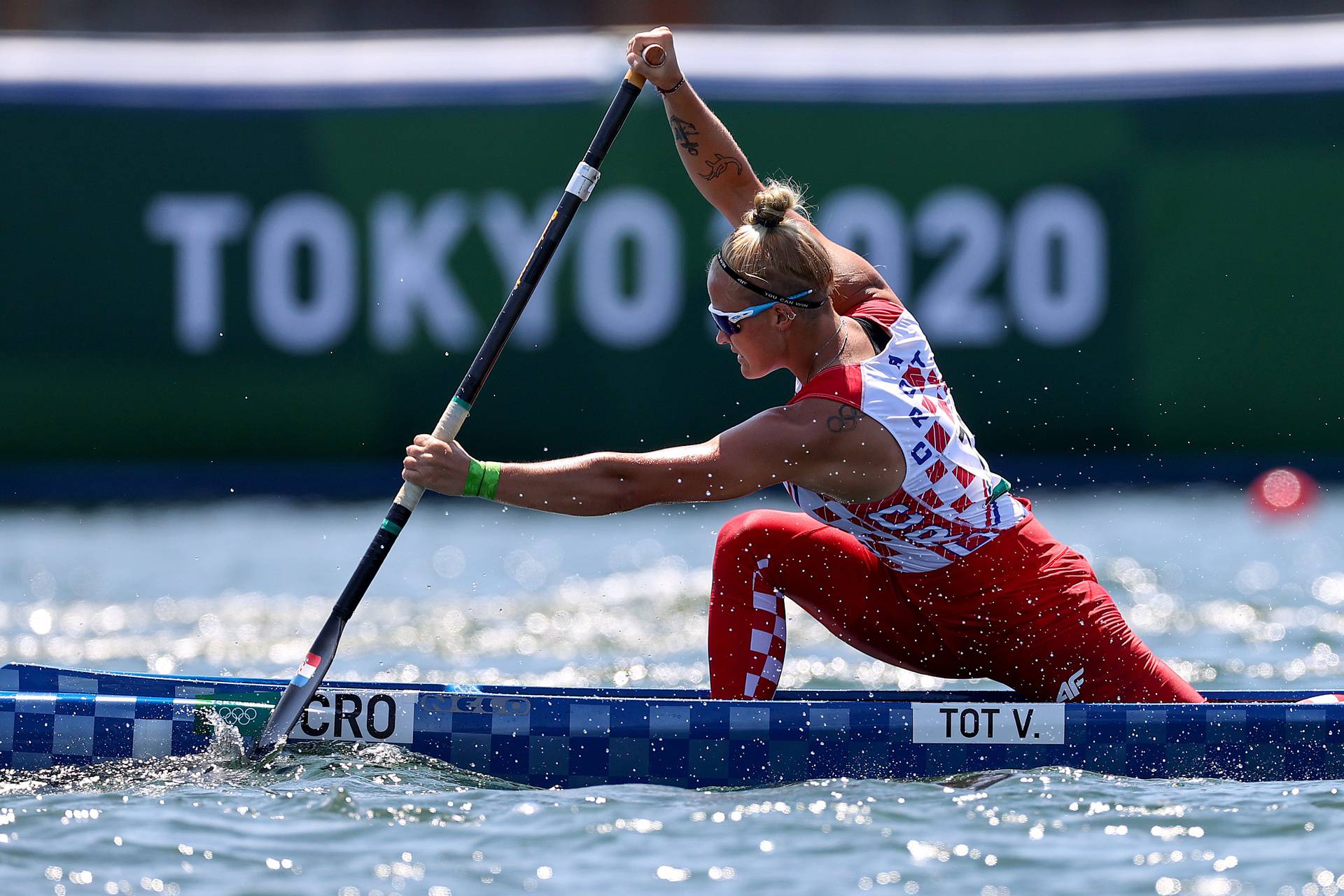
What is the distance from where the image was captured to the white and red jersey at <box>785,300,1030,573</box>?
14.1 ft

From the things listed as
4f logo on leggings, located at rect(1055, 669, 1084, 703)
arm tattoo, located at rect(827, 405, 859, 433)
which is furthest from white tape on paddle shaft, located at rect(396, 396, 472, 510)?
4f logo on leggings, located at rect(1055, 669, 1084, 703)

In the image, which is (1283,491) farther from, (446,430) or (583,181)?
(446,430)

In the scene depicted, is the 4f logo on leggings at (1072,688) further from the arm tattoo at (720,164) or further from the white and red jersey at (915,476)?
the arm tattoo at (720,164)

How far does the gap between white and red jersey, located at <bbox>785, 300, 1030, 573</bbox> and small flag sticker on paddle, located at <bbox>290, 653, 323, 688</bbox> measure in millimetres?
1245

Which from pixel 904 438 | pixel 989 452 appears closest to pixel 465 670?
pixel 904 438

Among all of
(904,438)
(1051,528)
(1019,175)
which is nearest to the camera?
(904,438)

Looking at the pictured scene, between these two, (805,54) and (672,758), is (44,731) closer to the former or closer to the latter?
(672,758)

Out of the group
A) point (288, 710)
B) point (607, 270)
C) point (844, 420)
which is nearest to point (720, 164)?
point (844, 420)

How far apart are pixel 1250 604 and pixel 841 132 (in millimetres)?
4427

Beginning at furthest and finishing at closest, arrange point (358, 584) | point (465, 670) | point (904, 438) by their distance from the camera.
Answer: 1. point (465, 670)
2. point (358, 584)
3. point (904, 438)

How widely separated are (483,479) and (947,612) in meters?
1.19

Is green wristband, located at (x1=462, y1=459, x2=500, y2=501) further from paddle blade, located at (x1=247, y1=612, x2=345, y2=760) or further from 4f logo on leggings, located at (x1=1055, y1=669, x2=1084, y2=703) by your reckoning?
4f logo on leggings, located at (x1=1055, y1=669, x2=1084, y2=703)

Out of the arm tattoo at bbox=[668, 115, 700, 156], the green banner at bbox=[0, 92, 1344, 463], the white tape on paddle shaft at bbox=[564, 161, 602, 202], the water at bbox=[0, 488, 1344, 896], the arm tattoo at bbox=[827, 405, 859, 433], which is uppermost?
the green banner at bbox=[0, 92, 1344, 463]

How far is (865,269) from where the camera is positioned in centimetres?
491
